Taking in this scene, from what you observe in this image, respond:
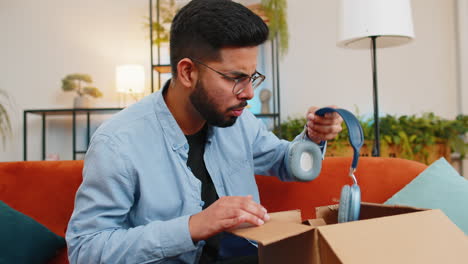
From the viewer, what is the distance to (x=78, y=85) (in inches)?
150

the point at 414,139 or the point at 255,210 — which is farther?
the point at 414,139

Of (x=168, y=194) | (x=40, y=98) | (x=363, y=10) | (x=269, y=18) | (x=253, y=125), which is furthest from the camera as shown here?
(x=40, y=98)

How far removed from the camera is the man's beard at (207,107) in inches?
43.2

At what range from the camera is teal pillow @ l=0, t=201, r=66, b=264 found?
127 centimetres

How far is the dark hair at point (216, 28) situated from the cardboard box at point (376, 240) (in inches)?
21.0

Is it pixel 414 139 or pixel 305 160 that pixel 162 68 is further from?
pixel 305 160

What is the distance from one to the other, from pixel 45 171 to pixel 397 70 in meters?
2.99

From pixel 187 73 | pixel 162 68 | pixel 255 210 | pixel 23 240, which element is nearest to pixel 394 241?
pixel 255 210

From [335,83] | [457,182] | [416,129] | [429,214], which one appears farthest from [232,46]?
[335,83]

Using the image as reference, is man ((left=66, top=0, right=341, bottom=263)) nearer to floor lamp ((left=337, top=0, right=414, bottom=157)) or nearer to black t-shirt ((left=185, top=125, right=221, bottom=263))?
black t-shirt ((left=185, top=125, right=221, bottom=263))

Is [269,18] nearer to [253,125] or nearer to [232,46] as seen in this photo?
[253,125]

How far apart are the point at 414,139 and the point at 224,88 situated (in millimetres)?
2347

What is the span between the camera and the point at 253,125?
1.40 m

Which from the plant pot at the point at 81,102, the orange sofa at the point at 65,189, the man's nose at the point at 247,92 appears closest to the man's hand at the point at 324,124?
the man's nose at the point at 247,92
